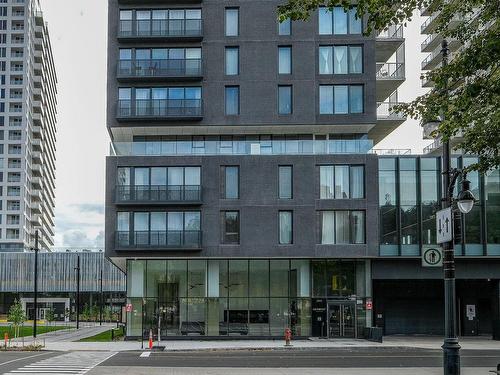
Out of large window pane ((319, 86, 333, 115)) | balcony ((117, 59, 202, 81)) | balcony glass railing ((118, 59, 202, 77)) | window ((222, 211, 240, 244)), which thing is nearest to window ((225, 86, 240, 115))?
balcony ((117, 59, 202, 81))

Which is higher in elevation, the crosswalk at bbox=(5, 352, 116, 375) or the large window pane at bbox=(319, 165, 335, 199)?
the large window pane at bbox=(319, 165, 335, 199)

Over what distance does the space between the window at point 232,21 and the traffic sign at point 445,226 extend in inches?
1456

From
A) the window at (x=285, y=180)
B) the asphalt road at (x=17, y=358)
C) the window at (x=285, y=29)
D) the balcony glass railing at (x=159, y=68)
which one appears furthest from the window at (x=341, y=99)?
the asphalt road at (x=17, y=358)

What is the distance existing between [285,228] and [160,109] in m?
12.0

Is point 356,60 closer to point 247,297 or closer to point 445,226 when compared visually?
point 247,297

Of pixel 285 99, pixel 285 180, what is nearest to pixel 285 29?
pixel 285 99

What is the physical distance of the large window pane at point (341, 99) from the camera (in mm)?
52344

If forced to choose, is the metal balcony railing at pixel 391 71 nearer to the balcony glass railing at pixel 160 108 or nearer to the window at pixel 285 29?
the window at pixel 285 29

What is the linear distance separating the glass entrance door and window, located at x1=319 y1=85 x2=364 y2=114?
13.2m

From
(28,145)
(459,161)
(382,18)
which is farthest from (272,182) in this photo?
(28,145)

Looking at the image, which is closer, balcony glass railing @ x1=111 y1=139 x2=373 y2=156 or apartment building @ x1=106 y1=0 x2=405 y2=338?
apartment building @ x1=106 y1=0 x2=405 y2=338

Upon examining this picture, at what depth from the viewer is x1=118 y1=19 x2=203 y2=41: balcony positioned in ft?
173

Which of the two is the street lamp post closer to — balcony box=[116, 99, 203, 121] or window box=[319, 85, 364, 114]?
window box=[319, 85, 364, 114]

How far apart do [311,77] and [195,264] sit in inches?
597
